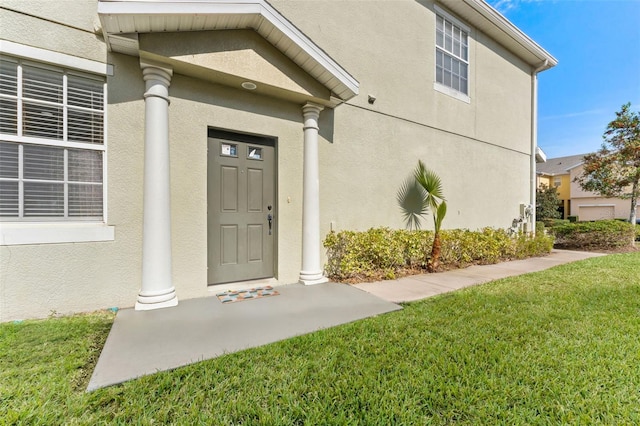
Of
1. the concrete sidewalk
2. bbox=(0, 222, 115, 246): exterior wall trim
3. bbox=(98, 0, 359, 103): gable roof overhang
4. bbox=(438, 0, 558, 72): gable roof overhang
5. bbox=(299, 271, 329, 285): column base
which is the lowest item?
the concrete sidewalk

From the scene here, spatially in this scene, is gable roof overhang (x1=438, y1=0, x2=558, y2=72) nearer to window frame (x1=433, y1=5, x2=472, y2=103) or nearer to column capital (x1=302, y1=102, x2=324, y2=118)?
window frame (x1=433, y1=5, x2=472, y2=103)

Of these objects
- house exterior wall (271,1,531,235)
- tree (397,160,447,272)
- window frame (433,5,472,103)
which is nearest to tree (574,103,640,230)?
house exterior wall (271,1,531,235)

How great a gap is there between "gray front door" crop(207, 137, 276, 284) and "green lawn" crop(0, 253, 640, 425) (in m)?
1.71

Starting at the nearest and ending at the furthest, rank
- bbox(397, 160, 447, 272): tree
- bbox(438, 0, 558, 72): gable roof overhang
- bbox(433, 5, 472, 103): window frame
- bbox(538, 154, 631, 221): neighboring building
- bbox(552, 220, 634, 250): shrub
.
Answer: bbox(397, 160, 447, 272): tree → bbox(433, 5, 472, 103): window frame → bbox(438, 0, 558, 72): gable roof overhang → bbox(552, 220, 634, 250): shrub → bbox(538, 154, 631, 221): neighboring building

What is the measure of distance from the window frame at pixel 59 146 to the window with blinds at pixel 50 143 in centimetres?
1

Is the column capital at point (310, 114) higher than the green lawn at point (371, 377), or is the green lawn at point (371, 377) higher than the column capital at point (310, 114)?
the column capital at point (310, 114)

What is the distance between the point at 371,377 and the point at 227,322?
1.86 m

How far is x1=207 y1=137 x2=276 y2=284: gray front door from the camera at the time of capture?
447 centimetres

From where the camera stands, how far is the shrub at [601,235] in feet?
33.0

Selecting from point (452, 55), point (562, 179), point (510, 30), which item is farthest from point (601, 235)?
point (562, 179)

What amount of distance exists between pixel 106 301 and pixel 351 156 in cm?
466

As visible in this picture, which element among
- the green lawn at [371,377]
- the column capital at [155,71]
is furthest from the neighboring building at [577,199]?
the column capital at [155,71]

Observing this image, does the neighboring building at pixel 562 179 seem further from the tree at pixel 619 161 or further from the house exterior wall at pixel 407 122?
the house exterior wall at pixel 407 122

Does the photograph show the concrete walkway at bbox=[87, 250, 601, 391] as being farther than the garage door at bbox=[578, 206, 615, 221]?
No
